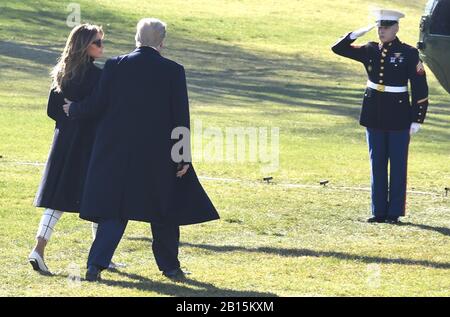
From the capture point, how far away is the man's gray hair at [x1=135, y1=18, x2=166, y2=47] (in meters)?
8.86

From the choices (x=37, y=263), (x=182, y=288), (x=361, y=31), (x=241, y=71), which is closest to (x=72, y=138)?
(x=37, y=263)

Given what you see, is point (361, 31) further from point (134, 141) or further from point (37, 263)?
point (37, 263)

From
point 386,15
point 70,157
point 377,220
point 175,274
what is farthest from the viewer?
point 377,220

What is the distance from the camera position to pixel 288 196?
537 inches

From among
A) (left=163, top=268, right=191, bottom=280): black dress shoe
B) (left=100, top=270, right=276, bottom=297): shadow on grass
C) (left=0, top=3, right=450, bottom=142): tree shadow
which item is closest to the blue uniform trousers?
(left=163, top=268, right=191, bottom=280): black dress shoe

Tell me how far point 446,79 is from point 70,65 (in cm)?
418

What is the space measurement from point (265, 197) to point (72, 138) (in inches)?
182

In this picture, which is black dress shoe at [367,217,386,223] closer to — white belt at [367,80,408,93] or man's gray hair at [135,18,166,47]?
white belt at [367,80,408,93]

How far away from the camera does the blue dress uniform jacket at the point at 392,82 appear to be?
38.6 feet

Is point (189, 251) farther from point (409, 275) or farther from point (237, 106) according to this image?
point (237, 106)

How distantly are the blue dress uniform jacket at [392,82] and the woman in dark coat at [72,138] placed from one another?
351 centimetres

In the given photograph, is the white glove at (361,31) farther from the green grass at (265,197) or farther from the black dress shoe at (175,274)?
the black dress shoe at (175,274)

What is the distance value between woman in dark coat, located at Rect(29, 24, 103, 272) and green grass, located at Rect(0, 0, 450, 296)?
49 cm

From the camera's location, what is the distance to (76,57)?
9.12 meters
